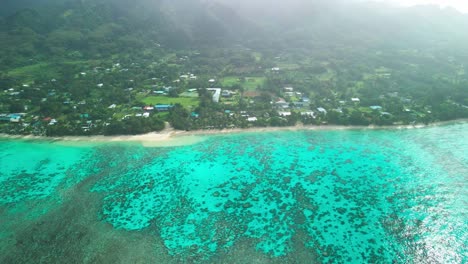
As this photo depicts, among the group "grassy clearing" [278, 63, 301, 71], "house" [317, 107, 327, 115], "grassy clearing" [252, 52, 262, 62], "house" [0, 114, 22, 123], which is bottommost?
"house" [0, 114, 22, 123]

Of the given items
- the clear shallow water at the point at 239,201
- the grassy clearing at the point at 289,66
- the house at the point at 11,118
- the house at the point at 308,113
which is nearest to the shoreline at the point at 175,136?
the clear shallow water at the point at 239,201

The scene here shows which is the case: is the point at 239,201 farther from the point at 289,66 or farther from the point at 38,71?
the point at 38,71

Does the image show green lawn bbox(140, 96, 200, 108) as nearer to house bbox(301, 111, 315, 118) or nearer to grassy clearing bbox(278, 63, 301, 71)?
house bbox(301, 111, 315, 118)

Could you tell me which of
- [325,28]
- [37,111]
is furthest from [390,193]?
[325,28]

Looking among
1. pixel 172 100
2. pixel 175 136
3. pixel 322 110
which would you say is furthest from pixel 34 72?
pixel 322 110

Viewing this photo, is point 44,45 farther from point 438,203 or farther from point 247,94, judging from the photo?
point 438,203

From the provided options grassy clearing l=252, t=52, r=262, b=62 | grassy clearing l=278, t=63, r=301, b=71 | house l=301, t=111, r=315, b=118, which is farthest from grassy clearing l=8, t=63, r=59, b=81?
grassy clearing l=278, t=63, r=301, b=71
